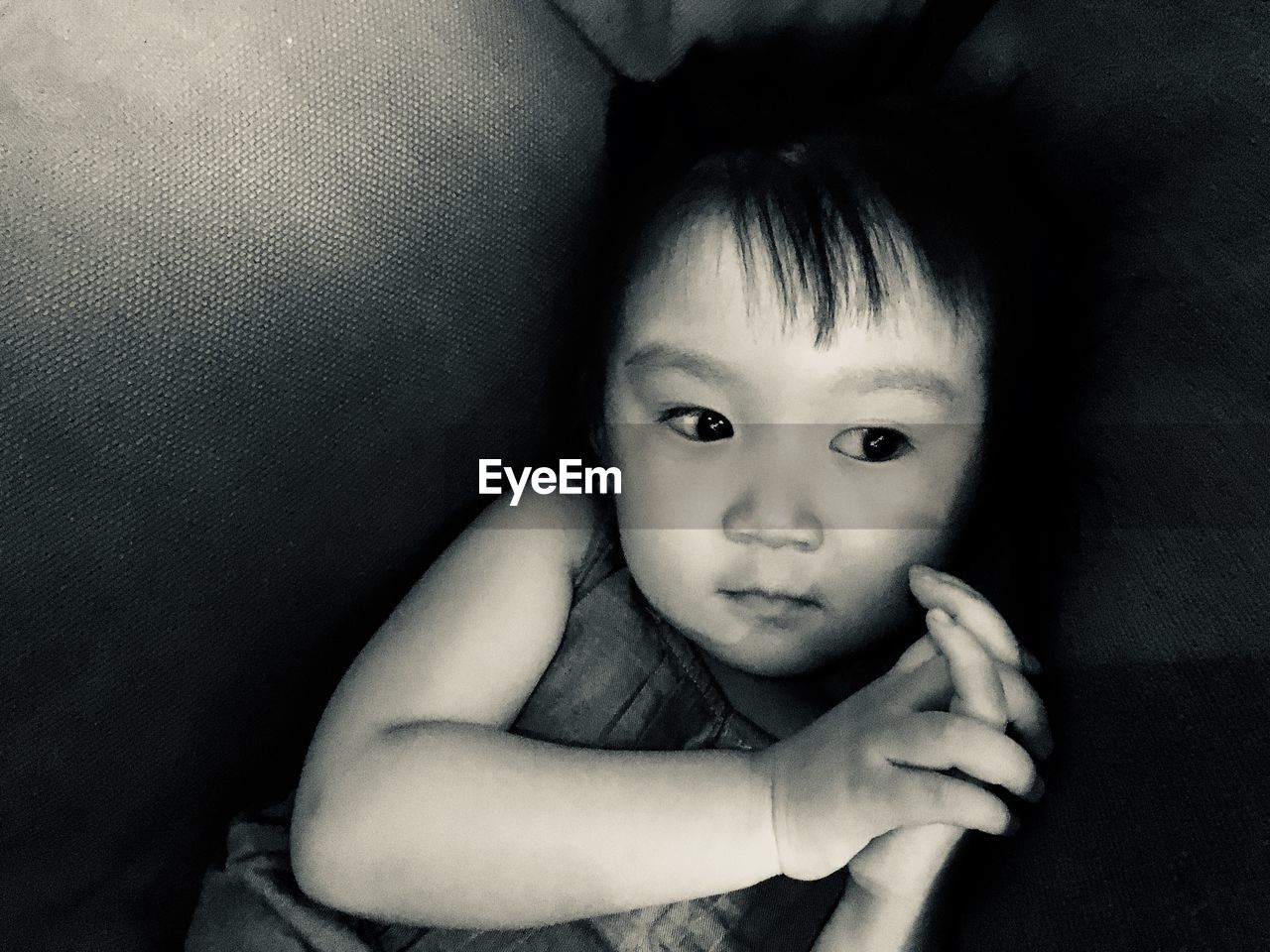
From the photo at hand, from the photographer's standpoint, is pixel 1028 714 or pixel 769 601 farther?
pixel 769 601

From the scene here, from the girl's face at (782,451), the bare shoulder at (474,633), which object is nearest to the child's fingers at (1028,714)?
the girl's face at (782,451)

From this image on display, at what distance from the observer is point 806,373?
473mm

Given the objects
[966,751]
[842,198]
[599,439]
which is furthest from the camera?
[599,439]

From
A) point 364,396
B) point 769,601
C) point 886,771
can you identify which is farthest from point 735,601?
point 364,396

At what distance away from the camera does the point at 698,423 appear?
53 centimetres

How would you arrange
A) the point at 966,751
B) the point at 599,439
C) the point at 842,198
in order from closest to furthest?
1. the point at 966,751
2. the point at 842,198
3. the point at 599,439

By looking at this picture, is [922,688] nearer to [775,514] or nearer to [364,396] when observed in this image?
[775,514]

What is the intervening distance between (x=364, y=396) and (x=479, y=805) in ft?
0.73

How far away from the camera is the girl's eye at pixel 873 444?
50cm

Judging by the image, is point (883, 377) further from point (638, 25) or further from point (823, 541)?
point (638, 25)

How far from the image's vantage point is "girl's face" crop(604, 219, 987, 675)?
18.8 inches

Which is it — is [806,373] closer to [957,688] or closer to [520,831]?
[957,688]

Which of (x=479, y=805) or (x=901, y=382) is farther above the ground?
(x=901, y=382)

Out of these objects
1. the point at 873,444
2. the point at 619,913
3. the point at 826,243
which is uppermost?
the point at 826,243
